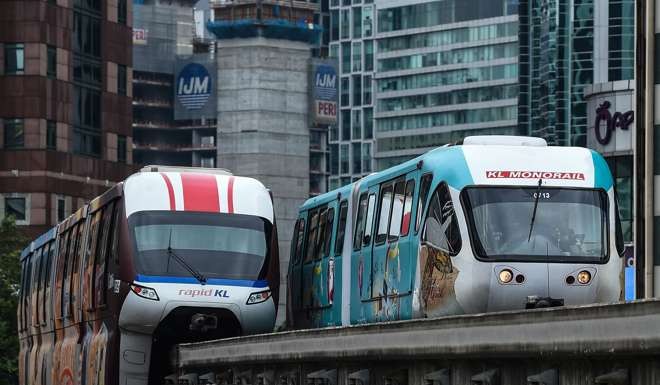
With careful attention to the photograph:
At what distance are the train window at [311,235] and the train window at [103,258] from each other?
408 cm

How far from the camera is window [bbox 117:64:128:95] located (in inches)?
5433

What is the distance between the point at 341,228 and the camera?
33594 mm

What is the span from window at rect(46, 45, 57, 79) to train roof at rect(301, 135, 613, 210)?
10396 centimetres

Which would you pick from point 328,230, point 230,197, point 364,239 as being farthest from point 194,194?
point 364,239

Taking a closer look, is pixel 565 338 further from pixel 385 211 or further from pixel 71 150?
pixel 71 150

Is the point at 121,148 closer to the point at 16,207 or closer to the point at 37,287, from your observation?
the point at 16,207

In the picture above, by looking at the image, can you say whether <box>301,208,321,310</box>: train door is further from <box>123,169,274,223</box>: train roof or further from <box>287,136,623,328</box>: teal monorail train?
<box>287,136,623,328</box>: teal monorail train

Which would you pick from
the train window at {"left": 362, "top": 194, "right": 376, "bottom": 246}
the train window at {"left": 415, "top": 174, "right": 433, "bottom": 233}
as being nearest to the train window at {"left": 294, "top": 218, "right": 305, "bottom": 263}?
the train window at {"left": 362, "top": 194, "right": 376, "bottom": 246}

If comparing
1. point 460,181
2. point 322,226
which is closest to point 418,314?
point 460,181

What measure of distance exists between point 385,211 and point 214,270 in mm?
3460

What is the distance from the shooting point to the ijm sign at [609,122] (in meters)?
117

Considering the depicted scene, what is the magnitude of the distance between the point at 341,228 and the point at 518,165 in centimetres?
641

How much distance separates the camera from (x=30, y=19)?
12925 cm

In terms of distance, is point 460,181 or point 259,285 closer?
point 460,181
